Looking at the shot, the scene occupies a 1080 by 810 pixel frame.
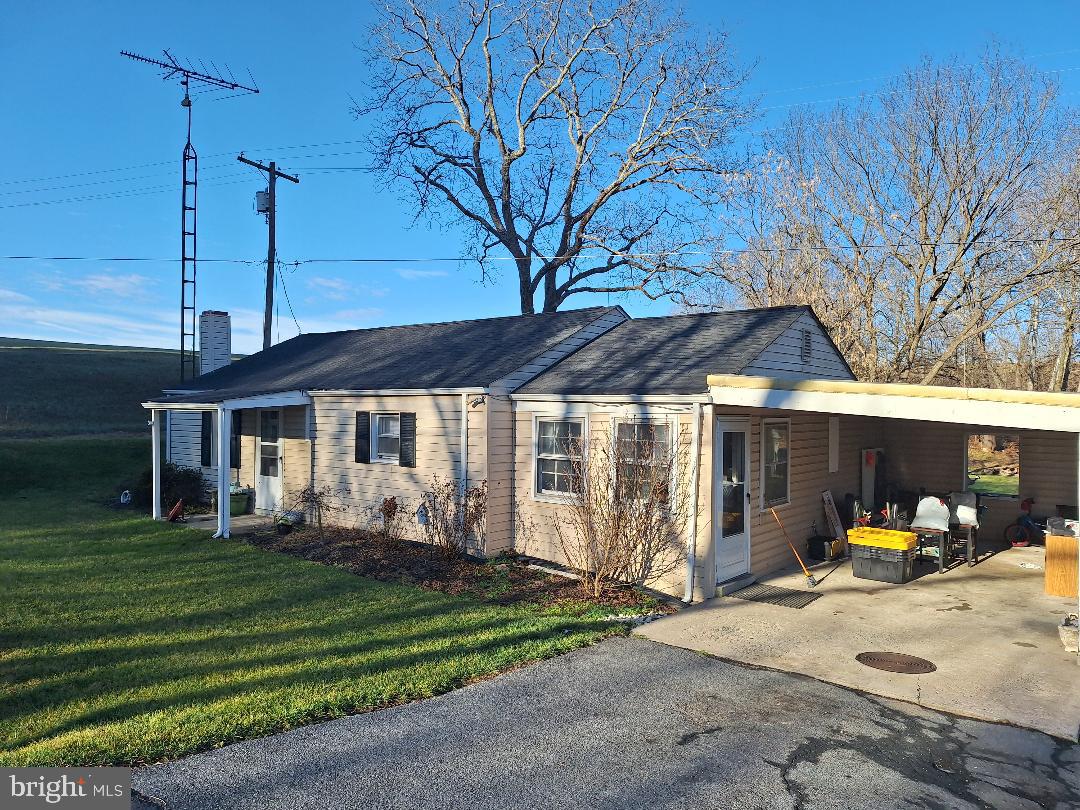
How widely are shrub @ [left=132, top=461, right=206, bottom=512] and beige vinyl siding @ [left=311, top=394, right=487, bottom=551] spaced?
395cm

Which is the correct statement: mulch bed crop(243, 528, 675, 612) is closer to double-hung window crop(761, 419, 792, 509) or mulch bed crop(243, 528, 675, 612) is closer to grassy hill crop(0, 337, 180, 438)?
double-hung window crop(761, 419, 792, 509)

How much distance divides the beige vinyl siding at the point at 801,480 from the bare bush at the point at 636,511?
3.09ft

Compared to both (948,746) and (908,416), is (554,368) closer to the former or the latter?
(908,416)

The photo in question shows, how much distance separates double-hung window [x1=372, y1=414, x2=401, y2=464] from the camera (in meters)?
11.6

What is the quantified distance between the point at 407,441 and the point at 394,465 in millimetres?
555

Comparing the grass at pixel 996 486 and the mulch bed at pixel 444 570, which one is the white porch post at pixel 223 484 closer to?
the mulch bed at pixel 444 570

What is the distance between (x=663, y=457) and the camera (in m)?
8.59

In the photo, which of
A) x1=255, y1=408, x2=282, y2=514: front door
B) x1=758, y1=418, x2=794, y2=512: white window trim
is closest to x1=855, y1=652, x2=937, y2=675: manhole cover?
x1=758, y1=418, x2=794, y2=512: white window trim

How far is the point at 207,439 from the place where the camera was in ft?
52.1

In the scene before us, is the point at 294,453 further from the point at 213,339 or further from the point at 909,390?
the point at 909,390

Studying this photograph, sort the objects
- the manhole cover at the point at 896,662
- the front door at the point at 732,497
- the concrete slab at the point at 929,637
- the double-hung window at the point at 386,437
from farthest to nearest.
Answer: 1. the double-hung window at the point at 386,437
2. the front door at the point at 732,497
3. the manhole cover at the point at 896,662
4. the concrete slab at the point at 929,637

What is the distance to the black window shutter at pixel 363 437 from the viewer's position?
39.0ft

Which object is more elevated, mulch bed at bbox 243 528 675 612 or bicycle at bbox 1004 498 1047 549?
bicycle at bbox 1004 498 1047 549

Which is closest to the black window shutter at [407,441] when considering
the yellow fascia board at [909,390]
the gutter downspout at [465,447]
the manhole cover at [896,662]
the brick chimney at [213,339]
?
the gutter downspout at [465,447]
